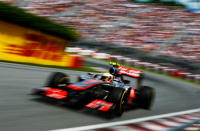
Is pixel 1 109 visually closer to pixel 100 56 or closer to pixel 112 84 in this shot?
pixel 112 84

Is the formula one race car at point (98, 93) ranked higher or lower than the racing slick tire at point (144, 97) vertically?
higher

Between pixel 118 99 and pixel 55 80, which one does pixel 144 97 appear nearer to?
pixel 118 99

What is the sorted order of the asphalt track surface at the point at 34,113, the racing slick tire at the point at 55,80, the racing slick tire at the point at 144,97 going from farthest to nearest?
the racing slick tire at the point at 144,97, the racing slick tire at the point at 55,80, the asphalt track surface at the point at 34,113

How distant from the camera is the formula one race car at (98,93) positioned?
519 cm

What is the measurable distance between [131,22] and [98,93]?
21.4 metres

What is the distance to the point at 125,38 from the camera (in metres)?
23.5

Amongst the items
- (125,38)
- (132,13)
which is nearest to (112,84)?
(125,38)

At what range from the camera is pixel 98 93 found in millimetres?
5738

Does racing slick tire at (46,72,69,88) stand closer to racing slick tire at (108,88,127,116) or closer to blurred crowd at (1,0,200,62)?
racing slick tire at (108,88,127,116)

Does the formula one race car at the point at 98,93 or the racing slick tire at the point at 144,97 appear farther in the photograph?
the racing slick tire at the point at 144,97

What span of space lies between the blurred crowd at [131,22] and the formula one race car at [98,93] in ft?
46.9

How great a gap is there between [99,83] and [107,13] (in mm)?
22090

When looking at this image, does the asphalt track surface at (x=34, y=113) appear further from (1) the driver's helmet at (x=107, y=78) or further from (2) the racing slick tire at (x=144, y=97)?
(1) the driver's helmet at (x=107, y=78)

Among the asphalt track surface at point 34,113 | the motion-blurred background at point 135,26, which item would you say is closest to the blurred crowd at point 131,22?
the motion-blurred background at point 135,26
